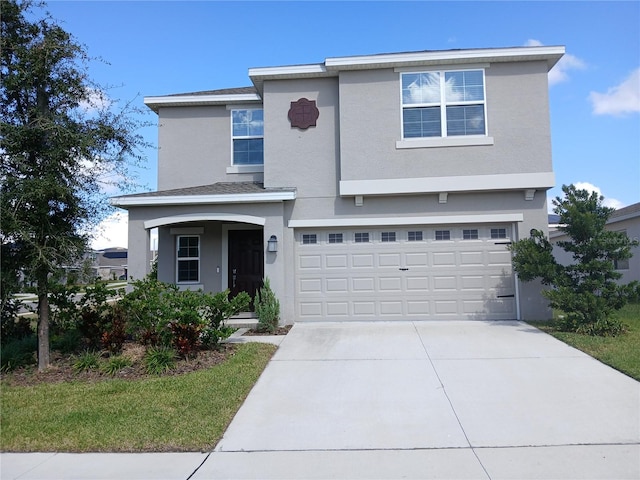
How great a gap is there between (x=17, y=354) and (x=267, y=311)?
4.64 meters

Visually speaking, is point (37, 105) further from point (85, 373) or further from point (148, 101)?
point (148, 101)

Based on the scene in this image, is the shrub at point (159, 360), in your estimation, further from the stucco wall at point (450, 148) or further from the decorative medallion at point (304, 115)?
the decorative medallion at point (304, 115)

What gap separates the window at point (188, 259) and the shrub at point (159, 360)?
16.6 ft

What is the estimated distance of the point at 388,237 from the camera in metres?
11.4

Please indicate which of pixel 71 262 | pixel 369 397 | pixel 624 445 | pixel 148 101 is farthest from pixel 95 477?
pixel 148 101

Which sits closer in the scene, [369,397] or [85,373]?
[369,397]

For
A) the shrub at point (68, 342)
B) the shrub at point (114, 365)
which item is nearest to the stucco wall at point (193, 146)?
the shrub at point (68, 342)

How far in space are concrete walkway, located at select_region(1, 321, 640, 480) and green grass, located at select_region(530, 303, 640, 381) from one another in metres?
0.19

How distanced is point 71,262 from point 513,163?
9305 millimetres

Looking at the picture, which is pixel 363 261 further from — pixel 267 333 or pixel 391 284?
pixel 267 333

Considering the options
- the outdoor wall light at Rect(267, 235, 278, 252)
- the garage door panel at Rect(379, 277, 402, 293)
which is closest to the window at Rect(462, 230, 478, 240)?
the garage door panel at Rect(379, 277, 402, 293)

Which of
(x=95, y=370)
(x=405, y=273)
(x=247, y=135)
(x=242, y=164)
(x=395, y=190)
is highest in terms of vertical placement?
(x=247, y=135)

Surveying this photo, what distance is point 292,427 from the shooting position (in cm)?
527

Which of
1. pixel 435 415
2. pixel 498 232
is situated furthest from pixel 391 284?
pixel 435 415
